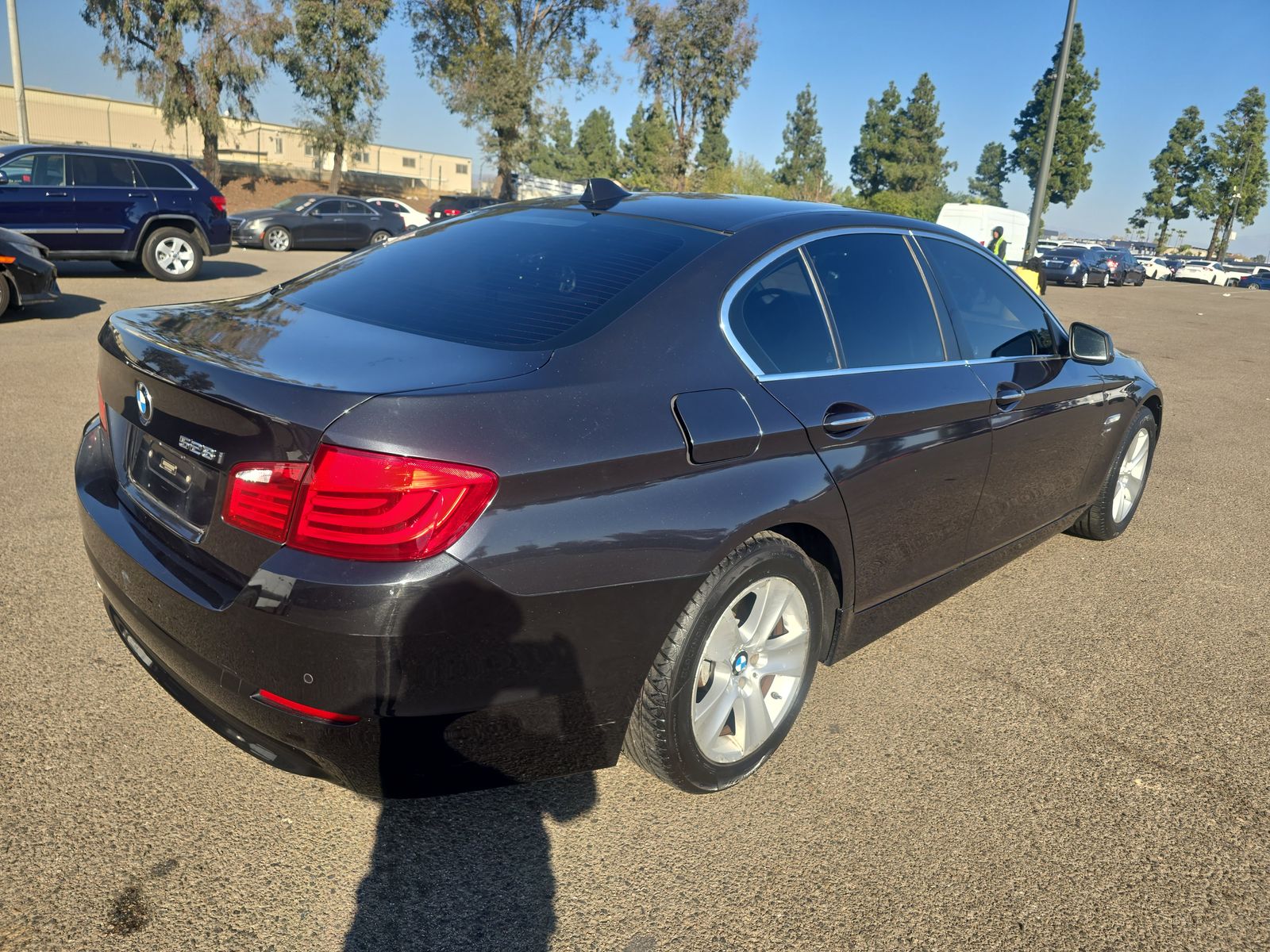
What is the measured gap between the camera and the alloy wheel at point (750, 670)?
263 cm

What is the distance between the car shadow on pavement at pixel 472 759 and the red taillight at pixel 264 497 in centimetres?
35

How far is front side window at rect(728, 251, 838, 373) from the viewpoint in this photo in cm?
274

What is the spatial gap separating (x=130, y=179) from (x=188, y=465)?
507 inches

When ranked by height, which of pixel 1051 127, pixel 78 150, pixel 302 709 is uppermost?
pixel 1051 127

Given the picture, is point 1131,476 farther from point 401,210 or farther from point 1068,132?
point 1068,132

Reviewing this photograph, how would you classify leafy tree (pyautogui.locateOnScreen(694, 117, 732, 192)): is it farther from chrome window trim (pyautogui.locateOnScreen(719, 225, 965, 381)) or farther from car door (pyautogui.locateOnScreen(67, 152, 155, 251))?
chrome window trim (pyautogui.locateOnScreen(719, 225, 965, 381))

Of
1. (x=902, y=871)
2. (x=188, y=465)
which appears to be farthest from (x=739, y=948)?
(x=188, y=465)

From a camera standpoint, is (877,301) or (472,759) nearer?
(472,759)

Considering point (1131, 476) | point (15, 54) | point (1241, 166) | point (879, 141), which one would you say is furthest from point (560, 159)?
point (1131, 476)

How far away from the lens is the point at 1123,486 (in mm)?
5102

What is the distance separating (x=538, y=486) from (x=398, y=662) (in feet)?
1.54

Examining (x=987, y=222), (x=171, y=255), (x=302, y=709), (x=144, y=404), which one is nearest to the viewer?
(x=302, y=709)

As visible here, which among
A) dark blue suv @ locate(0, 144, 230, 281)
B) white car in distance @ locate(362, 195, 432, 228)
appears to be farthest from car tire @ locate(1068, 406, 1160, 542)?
white car in distance @ locate(362, 195, 432, 228)

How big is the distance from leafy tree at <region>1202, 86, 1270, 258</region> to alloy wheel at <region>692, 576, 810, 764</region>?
84797 mm
